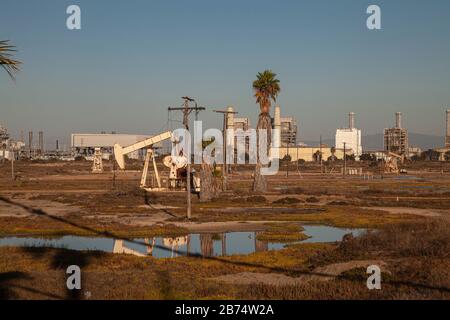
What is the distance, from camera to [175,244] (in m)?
29.0

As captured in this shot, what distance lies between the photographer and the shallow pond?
26.9 metres

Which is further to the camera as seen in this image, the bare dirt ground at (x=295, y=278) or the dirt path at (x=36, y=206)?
the dirt path at (x=36, y=206)

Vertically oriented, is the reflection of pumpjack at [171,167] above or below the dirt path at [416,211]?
above

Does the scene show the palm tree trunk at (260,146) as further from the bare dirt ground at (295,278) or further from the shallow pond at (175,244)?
the bare dirt ground at (295,278)

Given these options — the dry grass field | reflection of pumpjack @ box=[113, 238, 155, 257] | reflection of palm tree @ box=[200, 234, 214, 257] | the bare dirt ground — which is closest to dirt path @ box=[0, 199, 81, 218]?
the dry grass field

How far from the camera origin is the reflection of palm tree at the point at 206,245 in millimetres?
26172

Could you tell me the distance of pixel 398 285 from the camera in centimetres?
1694

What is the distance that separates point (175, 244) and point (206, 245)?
158cm

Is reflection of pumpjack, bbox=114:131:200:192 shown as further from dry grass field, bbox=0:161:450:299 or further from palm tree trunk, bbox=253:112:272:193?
dry grass field, bbox=0:161:450:299

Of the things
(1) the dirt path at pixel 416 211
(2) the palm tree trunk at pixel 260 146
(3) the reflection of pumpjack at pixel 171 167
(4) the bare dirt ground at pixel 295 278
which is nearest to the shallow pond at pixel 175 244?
(4) the bare dirt ground at pixel 295 278
